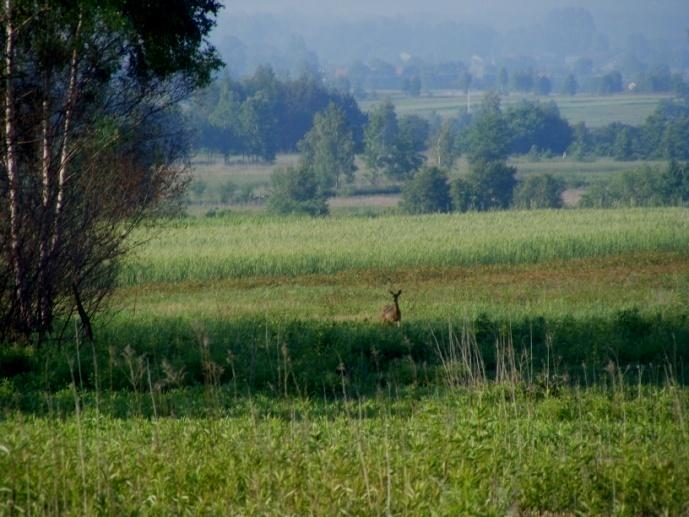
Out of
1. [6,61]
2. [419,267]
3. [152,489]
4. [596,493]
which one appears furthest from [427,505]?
[419,267]

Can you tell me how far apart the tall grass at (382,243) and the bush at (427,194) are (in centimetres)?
3677

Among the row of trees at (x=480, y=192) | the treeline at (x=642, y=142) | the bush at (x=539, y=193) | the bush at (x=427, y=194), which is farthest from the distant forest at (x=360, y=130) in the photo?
the bush at (x=539, y=193)

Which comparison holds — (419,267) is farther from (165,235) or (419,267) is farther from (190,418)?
(190,418)

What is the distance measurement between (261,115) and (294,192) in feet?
163

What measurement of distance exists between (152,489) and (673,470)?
131 inches

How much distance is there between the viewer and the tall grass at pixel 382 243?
37.3m

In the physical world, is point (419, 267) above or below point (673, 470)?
below

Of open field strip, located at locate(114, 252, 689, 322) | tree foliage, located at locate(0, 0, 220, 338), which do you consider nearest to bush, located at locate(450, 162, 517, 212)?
open field strip, located at locate(114, 252, 689, 322)

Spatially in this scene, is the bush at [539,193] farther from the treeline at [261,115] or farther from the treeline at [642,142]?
the treeline at [642,142]

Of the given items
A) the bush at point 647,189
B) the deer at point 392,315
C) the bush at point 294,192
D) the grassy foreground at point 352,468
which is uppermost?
the grassy foreground at point 352,468

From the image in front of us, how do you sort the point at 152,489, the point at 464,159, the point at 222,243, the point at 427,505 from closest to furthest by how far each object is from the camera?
the point at 427,505 < the point at 152,489 < the point at 222,243 < the point at 464,159

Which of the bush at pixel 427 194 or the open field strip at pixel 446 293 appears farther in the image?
the bush at pixel 427 194

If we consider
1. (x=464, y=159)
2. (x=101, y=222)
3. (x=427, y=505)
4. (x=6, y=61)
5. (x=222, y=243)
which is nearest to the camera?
(x=427, y=505)

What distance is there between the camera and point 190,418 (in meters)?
9.60
